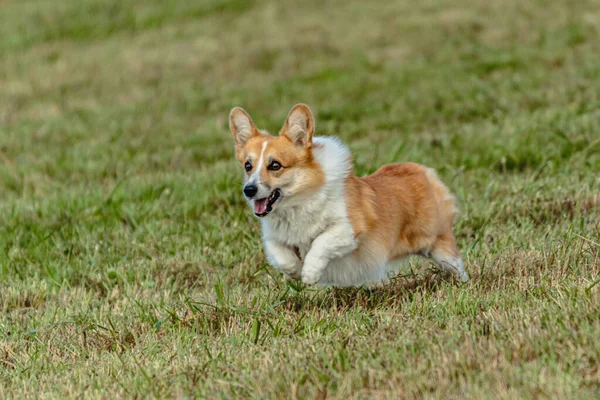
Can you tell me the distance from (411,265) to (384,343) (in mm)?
1991

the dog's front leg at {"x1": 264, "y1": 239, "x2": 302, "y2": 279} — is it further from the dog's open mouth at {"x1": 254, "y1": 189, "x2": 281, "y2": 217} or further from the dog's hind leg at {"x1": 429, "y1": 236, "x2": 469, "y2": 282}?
the dog's hind leg at {"x1": 429, "y1": 236, "x2": 469, "y2": 282}

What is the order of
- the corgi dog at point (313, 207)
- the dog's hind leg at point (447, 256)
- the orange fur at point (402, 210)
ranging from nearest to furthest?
the corgi dog at point (313, 207) → the orange fur at point (402, 210) → the dog's hind leg at point (447, 256)

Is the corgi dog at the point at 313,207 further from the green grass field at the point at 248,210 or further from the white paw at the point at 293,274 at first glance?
the green grass field at the point at 248,210

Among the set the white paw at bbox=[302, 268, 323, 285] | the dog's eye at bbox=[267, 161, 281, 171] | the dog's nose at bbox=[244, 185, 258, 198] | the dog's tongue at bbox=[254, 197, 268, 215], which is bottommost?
the white paw at bbox=[302, 268, 323, 285]

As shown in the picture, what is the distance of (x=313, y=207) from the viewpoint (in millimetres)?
4914

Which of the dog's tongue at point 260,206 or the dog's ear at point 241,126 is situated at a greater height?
the dog's ear at point 241,126

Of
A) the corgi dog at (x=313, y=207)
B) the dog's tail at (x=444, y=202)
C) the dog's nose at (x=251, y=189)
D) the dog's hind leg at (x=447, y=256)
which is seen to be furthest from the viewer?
the dog's tail at (x=444, y=202)

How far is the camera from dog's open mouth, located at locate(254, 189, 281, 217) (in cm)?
480

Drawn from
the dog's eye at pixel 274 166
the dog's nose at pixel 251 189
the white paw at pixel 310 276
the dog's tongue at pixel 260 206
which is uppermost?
the dog's eye at pixel 274 166

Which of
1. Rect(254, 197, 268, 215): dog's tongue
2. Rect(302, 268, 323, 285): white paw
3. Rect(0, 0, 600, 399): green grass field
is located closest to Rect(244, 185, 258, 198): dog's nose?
Rect(254, 197, 268, 215): dog's tongue

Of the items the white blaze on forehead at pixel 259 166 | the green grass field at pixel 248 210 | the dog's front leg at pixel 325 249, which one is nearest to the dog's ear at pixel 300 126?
the white blaze on forehead at pixel 259 166

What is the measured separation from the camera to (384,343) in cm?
400

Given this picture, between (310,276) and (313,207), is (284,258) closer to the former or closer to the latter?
(310,276)

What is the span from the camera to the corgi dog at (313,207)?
15.8 ft
